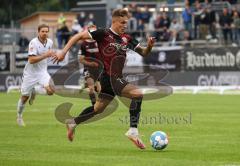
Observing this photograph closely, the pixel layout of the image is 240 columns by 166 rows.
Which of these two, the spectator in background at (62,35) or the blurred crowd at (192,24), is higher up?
the blurred crowd at (192,24)

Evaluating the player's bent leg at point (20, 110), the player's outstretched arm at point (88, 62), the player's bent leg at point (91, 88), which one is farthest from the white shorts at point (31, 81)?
the player's outstretched arm at point (88, 62)

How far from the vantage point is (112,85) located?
13.7 metres

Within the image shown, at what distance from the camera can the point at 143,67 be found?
36531mm

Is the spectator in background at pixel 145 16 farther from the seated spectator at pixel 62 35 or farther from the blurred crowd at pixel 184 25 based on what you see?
the seated spectator at pixel 62 35

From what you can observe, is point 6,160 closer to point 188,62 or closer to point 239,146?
point 239,146

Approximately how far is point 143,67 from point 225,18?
15.4 feet

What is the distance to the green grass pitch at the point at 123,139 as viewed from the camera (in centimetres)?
1196

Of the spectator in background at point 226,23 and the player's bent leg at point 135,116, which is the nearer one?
the player's bent leg at point 135,116

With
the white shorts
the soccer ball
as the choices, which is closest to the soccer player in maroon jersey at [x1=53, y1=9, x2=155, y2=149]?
the soccer ball

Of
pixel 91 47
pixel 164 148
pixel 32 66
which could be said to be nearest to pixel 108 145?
pixel 164 148

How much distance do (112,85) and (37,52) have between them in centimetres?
652

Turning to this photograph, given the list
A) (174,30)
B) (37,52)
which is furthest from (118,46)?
(174,30)

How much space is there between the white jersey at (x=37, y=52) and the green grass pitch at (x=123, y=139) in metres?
1.38

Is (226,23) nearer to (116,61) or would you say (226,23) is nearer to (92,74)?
(92,74)
